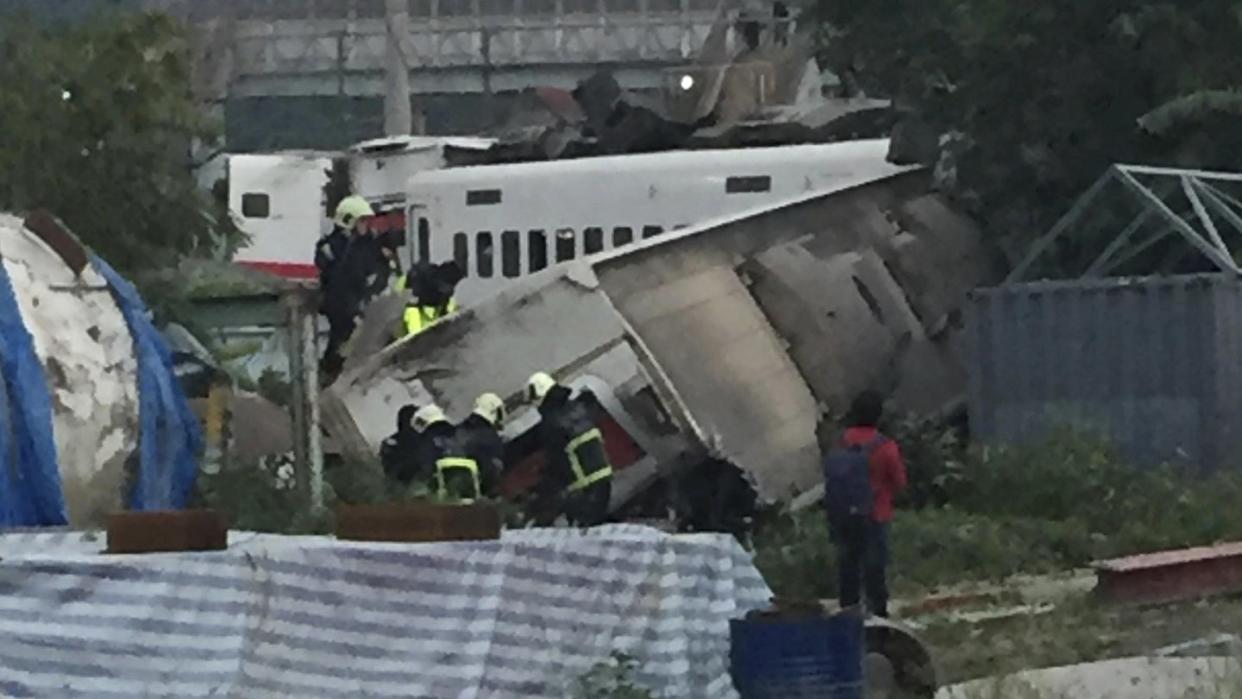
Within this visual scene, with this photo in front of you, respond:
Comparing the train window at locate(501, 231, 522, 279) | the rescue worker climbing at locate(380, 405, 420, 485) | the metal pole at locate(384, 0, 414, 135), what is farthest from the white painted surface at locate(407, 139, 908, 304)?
the metal pole at locate(384, 0, 414, 135)

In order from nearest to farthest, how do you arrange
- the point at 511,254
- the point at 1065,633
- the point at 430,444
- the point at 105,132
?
the point at 1065,633, the point at 430,444, the point at 105,132, the point at 511,254

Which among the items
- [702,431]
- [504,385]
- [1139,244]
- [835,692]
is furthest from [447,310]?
[835,692]

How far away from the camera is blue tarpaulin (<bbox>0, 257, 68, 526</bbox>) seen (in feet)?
43.4

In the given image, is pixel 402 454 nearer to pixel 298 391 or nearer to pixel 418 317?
pixel 298 391

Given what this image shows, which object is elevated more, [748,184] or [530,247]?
[748,184]

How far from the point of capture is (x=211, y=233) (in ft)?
64.1

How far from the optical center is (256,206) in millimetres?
30750

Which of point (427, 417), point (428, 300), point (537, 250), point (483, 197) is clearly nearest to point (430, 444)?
point (427, 417)

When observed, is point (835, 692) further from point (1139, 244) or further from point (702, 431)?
point (1139, 244)

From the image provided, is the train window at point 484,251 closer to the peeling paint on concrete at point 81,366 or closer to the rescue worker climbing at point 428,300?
the rescue worker climbing at point 428,300

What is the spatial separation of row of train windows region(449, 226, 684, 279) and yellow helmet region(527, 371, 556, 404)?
16.9ft

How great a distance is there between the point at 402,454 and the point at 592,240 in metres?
6.24

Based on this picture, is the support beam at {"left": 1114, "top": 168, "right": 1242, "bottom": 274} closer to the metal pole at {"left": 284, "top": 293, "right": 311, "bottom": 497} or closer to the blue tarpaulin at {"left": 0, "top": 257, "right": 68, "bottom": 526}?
the metal pole at {"left": 284, "top": 293, "right": 311, "bottom": 497}

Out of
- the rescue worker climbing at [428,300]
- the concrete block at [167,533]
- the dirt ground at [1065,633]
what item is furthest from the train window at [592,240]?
the concrete block at [167,533]
